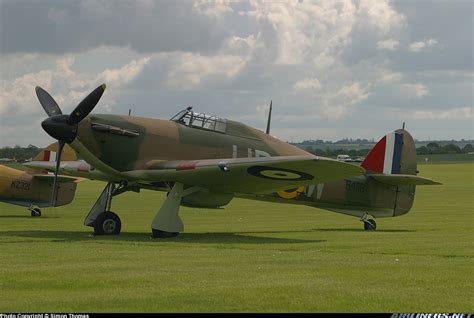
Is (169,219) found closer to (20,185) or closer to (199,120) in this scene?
(199,120)

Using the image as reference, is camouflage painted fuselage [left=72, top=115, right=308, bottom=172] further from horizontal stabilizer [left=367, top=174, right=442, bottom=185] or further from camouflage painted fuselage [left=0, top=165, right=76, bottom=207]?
camouflage painted fuselage [left=0, top=165, right=76, bottom=207]

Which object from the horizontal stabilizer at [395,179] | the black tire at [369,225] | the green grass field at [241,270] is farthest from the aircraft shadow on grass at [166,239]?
the horizontal stabilizer at [395,179]

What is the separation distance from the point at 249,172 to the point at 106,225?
3.25 metres

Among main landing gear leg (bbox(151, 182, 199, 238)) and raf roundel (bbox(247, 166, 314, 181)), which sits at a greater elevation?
raf roundel (bbox(247, 166, 314, 181))

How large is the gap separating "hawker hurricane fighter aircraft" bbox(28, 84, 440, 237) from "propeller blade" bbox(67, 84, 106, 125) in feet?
0.06

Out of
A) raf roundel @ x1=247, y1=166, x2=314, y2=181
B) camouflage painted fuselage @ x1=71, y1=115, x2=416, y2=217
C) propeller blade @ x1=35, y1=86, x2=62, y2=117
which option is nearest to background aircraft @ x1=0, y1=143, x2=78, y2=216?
propeller blade @ x1=35, y1=86, x2=62, y2=117

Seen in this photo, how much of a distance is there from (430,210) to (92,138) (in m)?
15.1

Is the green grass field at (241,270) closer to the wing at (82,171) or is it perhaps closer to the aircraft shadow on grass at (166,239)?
the aircraft shadow on grass at (166,239)

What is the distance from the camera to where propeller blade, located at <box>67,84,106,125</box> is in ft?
53.7

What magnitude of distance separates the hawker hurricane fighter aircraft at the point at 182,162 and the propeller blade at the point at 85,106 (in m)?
0.02

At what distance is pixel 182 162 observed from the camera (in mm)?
16922

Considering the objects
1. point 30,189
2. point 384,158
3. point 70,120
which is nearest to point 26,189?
point 30,189

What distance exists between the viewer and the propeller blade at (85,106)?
53.7 feet

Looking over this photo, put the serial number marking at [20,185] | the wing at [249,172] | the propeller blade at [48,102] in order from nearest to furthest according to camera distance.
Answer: the wing at [249,172]
the propeller blade at [48,102]
the serial number marking at [20,185]
